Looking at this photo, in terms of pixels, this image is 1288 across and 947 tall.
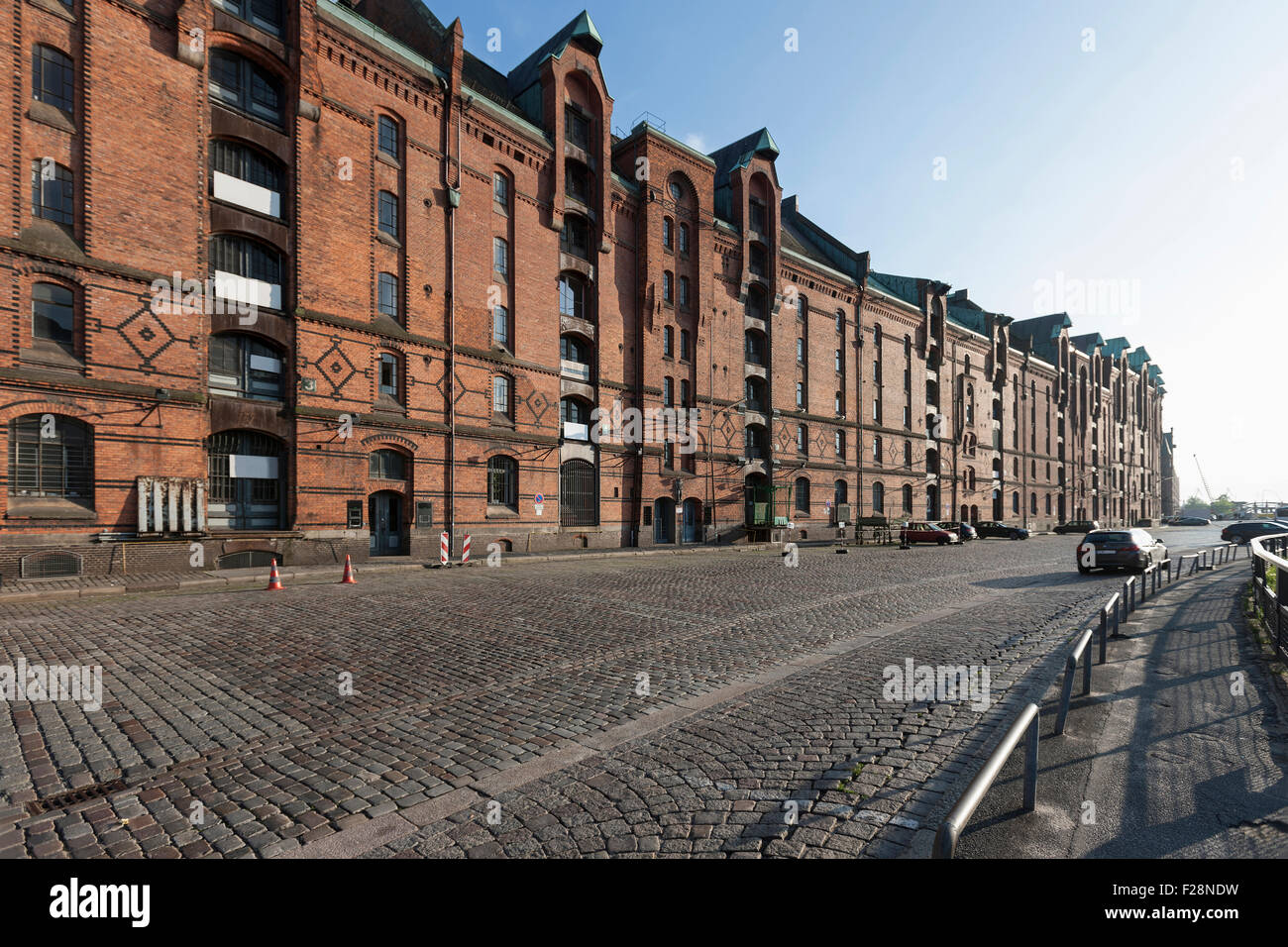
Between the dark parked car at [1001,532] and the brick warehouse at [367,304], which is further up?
the brick warehouse at [367,304]

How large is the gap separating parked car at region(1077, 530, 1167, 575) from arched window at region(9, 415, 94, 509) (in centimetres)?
2587

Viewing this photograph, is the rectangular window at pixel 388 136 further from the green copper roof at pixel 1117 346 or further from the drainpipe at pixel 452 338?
the green copper roof at pixel 1117 346

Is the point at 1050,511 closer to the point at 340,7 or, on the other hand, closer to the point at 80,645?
the point at 340,7

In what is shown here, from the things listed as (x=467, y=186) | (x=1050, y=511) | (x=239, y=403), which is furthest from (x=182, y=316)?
(x=1050, y=511)

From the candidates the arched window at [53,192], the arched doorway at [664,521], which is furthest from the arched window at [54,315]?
the arched doorway at [664,521]

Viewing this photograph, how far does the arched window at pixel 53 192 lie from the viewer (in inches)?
591

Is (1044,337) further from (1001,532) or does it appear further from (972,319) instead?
(1001,532)

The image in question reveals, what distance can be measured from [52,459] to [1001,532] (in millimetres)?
47390

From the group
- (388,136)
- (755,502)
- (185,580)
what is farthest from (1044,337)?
(185,580)

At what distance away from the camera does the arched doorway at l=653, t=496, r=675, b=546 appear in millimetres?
30047

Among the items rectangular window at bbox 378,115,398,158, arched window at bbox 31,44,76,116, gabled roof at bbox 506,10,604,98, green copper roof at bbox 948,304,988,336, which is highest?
gabled roof at bbox 506,10,604,98

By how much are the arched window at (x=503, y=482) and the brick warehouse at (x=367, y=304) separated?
9cm

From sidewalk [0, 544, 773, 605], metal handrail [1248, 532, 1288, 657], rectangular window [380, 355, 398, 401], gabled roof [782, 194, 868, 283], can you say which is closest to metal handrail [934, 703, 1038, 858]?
metal handrail [1248, 532, 1288, 657]

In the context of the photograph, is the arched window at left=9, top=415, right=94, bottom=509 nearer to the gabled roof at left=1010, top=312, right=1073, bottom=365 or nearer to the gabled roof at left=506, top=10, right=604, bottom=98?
the gabled roof at left=506, top=10, right=604, bottom=98
